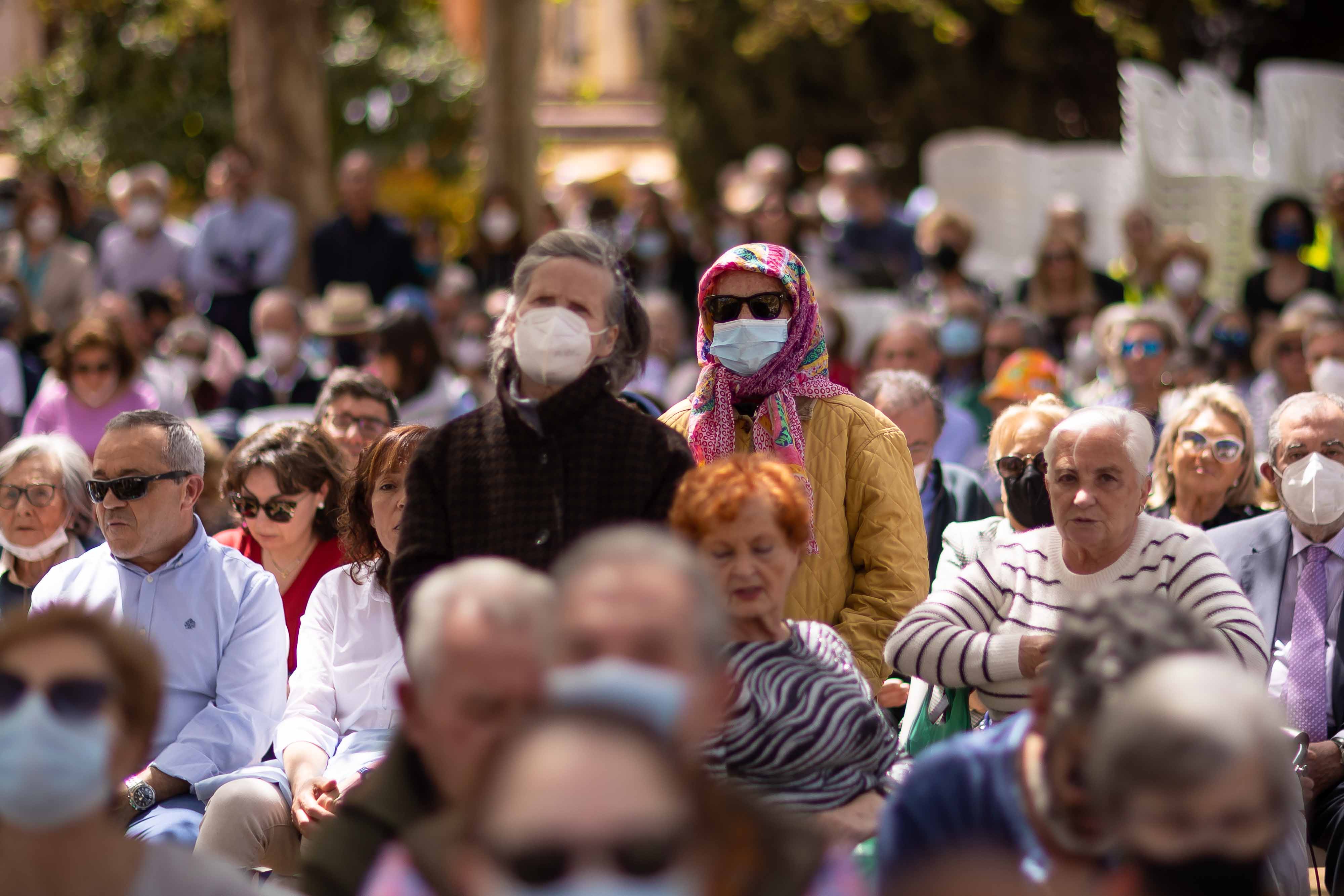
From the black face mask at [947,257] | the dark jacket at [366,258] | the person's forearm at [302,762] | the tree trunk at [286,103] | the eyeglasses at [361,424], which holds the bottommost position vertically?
the person's forearm at [302,762]

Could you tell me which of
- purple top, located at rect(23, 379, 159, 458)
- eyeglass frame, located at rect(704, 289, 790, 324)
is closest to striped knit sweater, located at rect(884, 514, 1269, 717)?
eyeglass frame, located at rect(704, 289, 790, 324)

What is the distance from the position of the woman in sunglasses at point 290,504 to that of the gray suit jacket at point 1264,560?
2804mm

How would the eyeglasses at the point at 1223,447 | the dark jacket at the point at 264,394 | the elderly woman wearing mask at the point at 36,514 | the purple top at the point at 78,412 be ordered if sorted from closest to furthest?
the elderly woman wearing mask at the point at 36,514, the eyeglasses at the point at 1223,447, the purple top at the point at 78,412, the dark jacket at the point at 264,394

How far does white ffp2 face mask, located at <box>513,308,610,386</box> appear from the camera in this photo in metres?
3.77

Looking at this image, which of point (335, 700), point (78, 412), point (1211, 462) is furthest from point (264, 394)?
point (1211, 462)

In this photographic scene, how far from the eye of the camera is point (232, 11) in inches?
543

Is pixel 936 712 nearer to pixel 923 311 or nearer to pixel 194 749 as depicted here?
pixel 194 749

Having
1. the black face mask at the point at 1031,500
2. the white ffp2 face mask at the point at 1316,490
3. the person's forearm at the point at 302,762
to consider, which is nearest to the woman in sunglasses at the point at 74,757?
the person's forearm at the point at 302,762

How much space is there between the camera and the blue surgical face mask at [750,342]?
4367mm

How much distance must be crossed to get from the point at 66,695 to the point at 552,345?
1464mm

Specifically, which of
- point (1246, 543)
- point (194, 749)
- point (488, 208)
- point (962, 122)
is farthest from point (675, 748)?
point (962, 122)

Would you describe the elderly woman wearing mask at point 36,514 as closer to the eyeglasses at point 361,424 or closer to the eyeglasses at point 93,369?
the eyeglasses at point 361,424

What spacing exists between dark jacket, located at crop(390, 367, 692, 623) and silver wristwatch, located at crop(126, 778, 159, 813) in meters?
1.10

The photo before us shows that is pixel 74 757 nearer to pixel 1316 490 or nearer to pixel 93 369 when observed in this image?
pixel 1316 490
